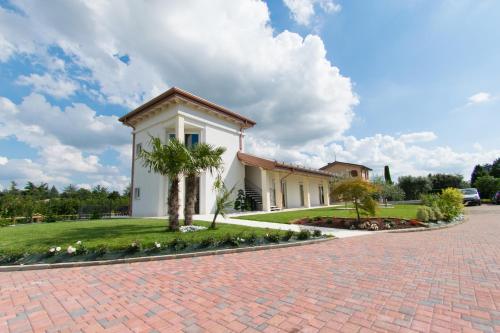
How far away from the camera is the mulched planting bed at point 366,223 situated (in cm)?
1104

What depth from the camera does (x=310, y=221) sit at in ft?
41.8

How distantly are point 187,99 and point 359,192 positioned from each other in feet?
40.6

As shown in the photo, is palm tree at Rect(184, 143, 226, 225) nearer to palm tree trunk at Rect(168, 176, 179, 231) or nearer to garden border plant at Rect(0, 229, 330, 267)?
palm tree trunk at Rect(168, 176, 179, 231)

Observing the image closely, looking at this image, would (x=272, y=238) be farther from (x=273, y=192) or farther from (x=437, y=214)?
(x=273, y=192)

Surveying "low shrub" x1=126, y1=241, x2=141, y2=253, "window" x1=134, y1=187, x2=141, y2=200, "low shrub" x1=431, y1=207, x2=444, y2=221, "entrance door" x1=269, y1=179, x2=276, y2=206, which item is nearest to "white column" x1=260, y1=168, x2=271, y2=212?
"entrance door" x1=269, y1=179, x2=276, y2=206

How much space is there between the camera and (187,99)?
17312 millimetres

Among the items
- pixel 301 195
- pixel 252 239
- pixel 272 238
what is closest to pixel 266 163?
pixel 301 195

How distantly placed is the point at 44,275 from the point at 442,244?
33.3ft

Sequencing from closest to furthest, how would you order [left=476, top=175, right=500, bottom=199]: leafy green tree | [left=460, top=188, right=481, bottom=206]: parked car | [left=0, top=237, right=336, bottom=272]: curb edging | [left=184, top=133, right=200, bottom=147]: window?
[left=0, top=237, right=336, bottom=272]: curb edging < [left=184, top=133, right=200, bottom=147]: window < [left=460, top=188, right=481, bottom=206]: parked car < [left=476, top=175, right=500, bottom=199]: leafy green tree

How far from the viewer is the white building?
695 inches

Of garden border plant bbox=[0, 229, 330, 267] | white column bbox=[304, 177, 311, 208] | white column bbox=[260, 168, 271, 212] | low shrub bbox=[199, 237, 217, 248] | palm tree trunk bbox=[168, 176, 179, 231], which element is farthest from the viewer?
white column bbox=[304, 177, 311, 208]

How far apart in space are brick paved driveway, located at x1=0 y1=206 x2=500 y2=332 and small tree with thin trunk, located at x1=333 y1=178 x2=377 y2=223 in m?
5.17

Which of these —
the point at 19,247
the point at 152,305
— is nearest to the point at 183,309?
the point at 152,305

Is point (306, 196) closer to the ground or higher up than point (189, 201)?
higher up
